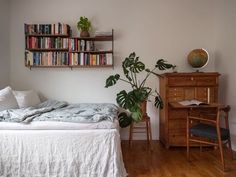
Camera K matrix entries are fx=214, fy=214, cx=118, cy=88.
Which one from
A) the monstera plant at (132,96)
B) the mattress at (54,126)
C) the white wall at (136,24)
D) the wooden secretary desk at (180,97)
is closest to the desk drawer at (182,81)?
the wooden secretary desk at (180,97)

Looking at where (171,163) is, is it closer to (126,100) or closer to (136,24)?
(126,100)

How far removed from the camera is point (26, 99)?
3.31 m

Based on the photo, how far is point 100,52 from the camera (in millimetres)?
3686

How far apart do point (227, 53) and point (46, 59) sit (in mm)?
3021

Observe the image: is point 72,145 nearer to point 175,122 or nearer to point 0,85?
point 175,122

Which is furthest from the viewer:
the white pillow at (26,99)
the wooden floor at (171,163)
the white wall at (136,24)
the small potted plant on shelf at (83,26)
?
the white wall at (136,24)

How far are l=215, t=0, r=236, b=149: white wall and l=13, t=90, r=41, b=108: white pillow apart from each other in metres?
3.11

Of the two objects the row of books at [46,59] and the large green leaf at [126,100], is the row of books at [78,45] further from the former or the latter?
the large green leaf at [126,100]

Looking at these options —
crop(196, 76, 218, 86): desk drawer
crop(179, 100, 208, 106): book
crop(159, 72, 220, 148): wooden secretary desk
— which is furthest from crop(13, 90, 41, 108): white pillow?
crop(196, 76, 218, 86): desk drawer

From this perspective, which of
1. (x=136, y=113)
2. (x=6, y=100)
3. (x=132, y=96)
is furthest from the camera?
(x=132, y=96)

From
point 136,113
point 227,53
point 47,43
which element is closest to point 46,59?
point 47,43

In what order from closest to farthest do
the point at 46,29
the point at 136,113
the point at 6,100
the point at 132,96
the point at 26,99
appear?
the point at 6,100 < the point at 136,113 < the point at 132,96 < the point at 26,99 < the point at 46,29

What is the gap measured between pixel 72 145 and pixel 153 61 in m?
2.19

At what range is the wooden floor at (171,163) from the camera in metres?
2.52
